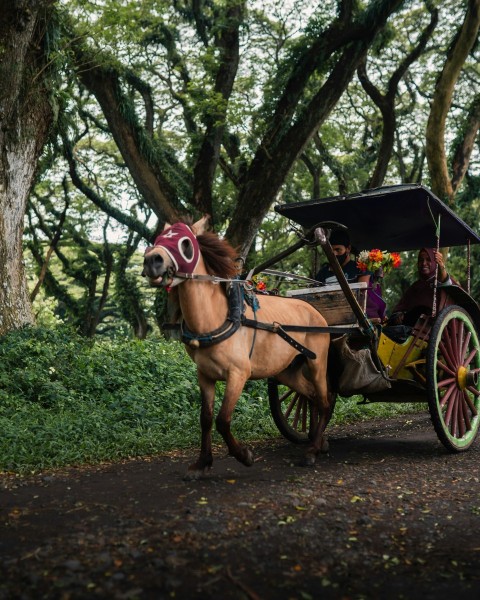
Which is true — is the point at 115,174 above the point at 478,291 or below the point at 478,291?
above

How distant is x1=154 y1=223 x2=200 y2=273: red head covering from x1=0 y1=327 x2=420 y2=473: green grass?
2610 millimetres

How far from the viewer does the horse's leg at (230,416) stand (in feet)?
19.5

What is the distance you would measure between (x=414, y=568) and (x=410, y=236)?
5904 mm

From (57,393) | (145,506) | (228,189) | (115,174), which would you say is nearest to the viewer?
(145,506)

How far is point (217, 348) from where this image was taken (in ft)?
19.8

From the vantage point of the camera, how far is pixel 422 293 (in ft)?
27.3

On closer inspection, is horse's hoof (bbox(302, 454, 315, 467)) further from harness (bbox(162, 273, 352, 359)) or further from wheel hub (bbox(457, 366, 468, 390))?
wheel hub (bbox(457, 366, 468, 390))

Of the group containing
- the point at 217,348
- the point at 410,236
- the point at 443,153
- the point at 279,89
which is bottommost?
the point at 217,348

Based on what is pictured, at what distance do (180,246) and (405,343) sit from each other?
137 inches

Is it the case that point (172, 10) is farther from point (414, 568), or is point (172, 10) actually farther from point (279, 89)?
point (414, 568)

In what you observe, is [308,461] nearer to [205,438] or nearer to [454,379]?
[205,438]

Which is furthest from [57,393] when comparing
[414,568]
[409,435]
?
[414,568]

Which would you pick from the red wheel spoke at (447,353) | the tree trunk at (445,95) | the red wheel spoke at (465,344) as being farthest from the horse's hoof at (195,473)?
the tree trunk at (445,95)

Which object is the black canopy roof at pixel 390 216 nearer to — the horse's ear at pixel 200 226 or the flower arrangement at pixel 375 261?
the flower arrangement at pixel 375 261
